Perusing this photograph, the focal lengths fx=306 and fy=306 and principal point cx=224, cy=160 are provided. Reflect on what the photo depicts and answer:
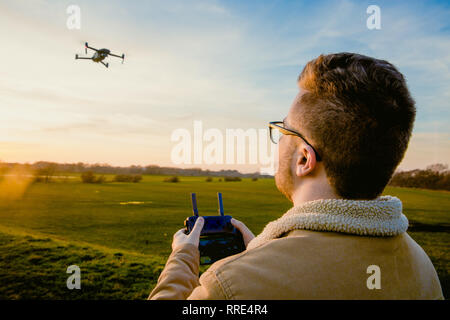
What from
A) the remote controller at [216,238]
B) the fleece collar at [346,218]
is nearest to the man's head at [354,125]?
the fleece collar at [346,218]

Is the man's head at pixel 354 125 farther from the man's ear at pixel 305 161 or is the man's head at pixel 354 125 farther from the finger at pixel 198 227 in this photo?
the finger at pixel 198 227

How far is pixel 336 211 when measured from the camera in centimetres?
128

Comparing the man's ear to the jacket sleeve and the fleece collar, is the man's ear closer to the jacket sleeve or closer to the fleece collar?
the fleece collar

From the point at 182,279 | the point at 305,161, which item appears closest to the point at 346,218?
the point at 305,161

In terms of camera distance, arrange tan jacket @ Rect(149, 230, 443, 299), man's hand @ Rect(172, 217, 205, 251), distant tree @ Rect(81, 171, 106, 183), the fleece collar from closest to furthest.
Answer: tan jacket @ Rect(149, 230, 443, 299) < the fleece collar < man's hand @ Rect(172, 217, 205, 251) < distant tree @ Rect(81, 171, 106, 183)

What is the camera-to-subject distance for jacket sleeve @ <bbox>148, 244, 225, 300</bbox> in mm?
1232

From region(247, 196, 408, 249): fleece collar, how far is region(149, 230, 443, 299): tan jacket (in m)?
0.03

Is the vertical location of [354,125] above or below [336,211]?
above

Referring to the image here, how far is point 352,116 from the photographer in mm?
1340

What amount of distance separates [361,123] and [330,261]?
60cm

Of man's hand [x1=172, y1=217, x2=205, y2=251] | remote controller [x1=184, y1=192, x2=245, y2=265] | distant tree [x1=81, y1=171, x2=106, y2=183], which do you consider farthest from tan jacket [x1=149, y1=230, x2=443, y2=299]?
distant tree [x1=81, y1=171, x2=106, y2=183]

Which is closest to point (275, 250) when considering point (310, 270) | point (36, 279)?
point (310, 270)

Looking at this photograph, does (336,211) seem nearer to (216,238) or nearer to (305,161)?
(305,161)
